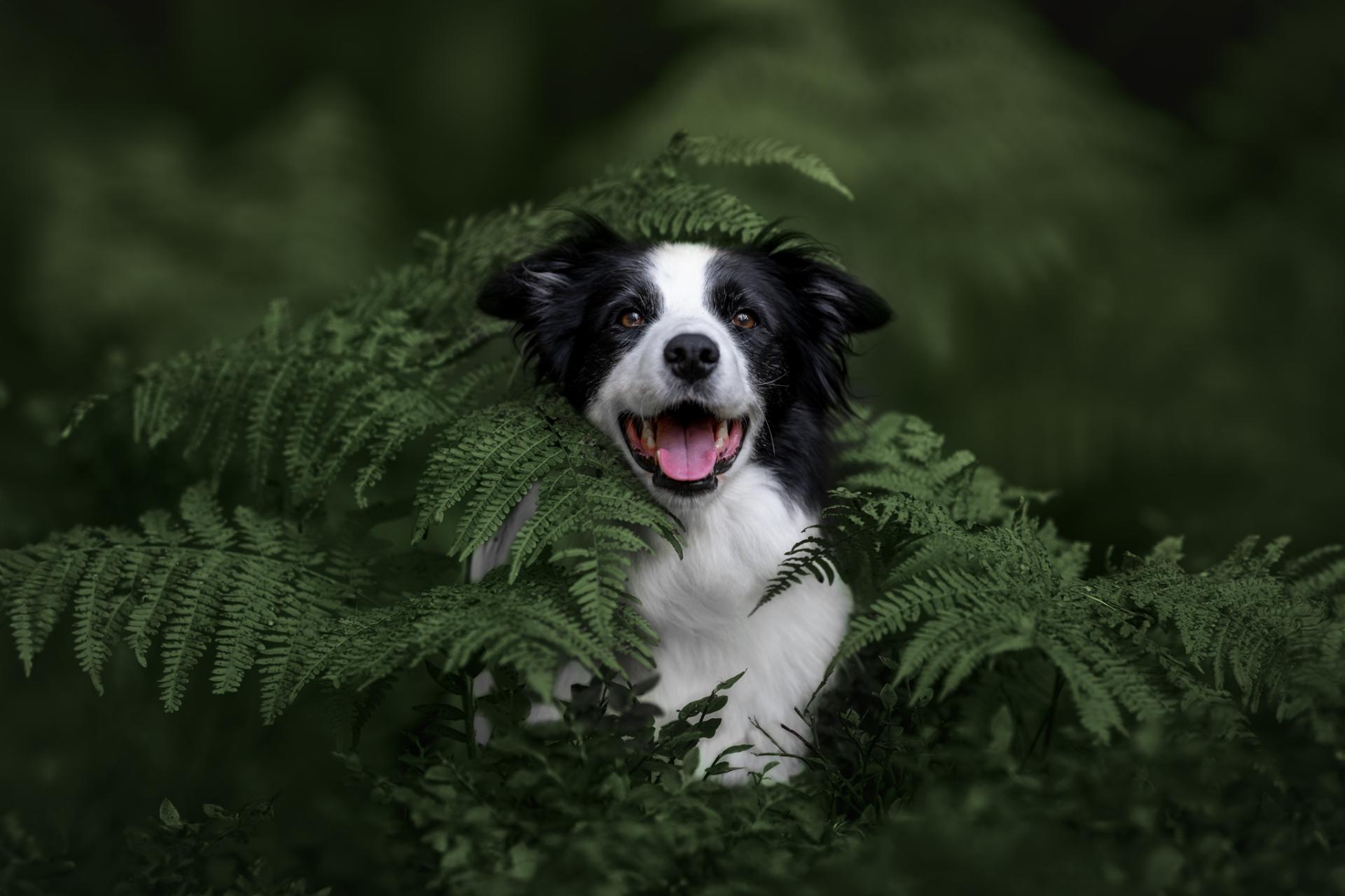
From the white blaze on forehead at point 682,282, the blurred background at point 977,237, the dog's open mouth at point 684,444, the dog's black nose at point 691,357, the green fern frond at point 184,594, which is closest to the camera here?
the green fern frond at point 184,594

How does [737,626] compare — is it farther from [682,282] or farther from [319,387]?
[319,387]

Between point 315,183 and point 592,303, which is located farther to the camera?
point 315,183

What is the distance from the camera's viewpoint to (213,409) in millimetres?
3230

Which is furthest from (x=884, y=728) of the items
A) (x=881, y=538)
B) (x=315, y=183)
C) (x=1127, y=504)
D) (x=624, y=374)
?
(x=315, y=183)

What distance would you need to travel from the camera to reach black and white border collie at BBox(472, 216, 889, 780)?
9.49 ft

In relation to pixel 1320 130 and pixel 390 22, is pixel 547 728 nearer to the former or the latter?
pixel 1320 130

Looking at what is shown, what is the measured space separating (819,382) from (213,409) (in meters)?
1.64

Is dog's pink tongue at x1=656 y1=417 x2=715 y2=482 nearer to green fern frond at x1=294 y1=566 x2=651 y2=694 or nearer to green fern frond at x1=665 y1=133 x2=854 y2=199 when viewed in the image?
green fern frond at x1=294 y1=566 x2=651 y2=694

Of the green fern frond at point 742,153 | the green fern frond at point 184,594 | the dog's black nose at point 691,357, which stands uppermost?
the green fern frond at point 742,153

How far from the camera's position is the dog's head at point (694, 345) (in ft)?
9.51

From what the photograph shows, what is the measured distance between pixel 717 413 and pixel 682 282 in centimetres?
43

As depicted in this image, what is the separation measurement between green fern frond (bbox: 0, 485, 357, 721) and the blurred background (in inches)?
47.2

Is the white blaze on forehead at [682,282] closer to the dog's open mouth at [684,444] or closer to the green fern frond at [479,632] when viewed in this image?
the dog's open mouth at [684,444]

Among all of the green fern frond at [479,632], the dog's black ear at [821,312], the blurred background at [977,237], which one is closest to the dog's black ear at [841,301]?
the dog's black ear at [821,312]
